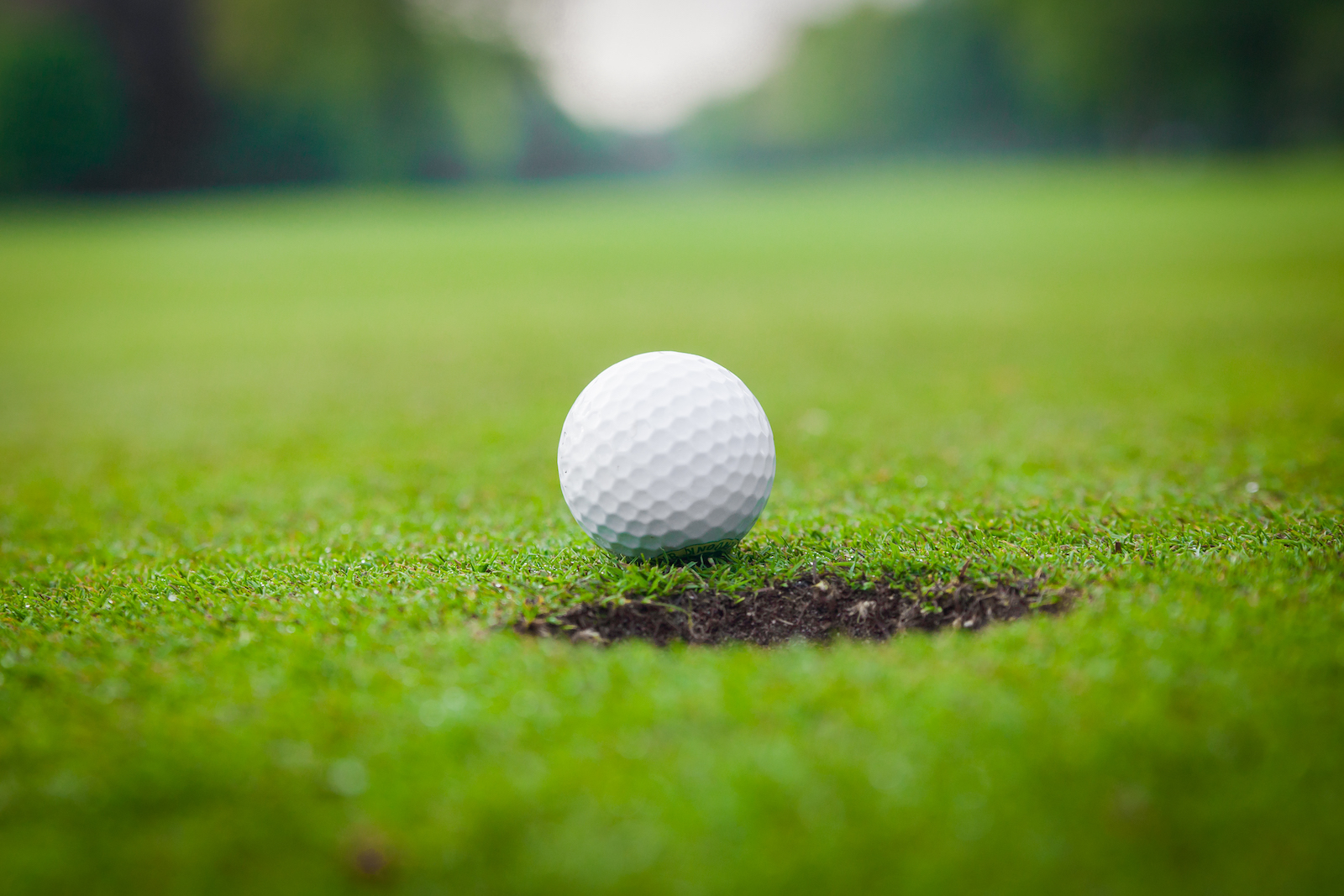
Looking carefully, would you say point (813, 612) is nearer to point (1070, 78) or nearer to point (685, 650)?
point (685, 650)

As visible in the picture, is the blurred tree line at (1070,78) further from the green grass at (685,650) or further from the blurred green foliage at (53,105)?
the blurred green foliage at (53,105)

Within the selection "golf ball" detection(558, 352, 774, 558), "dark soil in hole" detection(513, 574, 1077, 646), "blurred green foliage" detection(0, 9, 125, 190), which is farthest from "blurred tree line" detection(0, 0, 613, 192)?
"dark soil in hole" detection(513, 574, 1077, 646)

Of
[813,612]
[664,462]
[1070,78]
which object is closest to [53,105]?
[664,462]

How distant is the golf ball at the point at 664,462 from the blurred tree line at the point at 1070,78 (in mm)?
47637

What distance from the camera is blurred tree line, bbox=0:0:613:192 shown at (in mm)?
38281

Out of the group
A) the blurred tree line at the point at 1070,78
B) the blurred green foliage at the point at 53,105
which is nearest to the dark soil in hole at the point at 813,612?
the blurred green foliage at the point at 53,105

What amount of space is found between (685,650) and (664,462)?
2.22 ft

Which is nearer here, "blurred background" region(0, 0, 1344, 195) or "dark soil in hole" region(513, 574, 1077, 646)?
"dark soil in hole" region(513, 574, 1077, 646)

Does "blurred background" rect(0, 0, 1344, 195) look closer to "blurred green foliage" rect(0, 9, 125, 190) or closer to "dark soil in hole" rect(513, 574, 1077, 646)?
"blurred green foliage" rect(0, 9, 125, 190)

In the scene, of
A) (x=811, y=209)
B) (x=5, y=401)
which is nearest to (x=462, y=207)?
(x=811, y=209)

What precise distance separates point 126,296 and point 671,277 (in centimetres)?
849

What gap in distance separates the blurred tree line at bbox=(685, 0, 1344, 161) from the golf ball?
156 feet

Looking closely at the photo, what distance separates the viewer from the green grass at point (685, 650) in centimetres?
153

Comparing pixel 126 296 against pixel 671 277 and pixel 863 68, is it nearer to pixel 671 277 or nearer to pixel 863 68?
pixel 671 277
